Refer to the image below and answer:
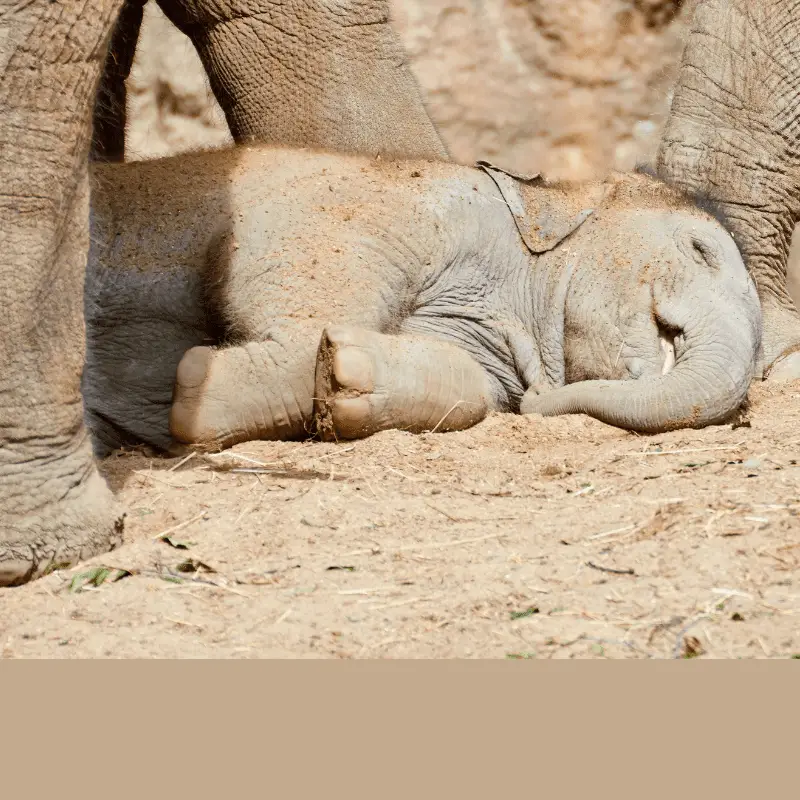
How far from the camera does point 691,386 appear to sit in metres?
3.22

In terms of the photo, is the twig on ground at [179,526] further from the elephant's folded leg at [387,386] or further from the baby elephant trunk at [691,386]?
the baby elephant trunk at [691,386]

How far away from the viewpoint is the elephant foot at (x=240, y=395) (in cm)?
301

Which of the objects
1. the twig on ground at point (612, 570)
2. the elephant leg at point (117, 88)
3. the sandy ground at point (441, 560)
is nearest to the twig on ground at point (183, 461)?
the sandy ground at point (441, 560)

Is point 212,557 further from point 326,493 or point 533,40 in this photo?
point 533,40

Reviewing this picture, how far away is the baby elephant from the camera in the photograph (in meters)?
3.08

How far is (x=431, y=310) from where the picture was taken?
3.54 m

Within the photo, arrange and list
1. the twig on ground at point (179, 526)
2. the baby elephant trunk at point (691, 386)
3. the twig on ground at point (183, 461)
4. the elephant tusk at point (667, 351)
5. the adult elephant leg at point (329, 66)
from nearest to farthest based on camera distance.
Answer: the twig on ground at point (179, 526) → the twig on ground at point (183, 461) → the baby elephant trunk at point (691, 386) → the elephant tusk at point (667, 351) → the adult elephant leg at point (329, 66)

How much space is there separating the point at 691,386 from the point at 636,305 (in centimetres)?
35

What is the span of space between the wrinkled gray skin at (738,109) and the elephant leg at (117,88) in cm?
162

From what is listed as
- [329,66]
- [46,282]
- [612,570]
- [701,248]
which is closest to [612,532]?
[612,570]

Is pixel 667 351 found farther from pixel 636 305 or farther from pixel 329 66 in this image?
pixel 329 66

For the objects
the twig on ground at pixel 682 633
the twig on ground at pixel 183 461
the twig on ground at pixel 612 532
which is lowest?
the twig on ground at pixel 183 461

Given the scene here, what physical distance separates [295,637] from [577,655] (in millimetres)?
373

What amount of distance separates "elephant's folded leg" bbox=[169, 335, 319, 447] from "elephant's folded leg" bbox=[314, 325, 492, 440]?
0.06 metres
